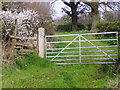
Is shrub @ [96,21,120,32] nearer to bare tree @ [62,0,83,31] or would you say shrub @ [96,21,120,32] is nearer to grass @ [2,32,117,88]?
grass @ [2,32,117,88]

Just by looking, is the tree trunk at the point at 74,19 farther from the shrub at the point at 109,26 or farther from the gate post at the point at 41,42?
the gate post at the point at 41,42

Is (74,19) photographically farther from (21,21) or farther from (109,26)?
(21,21)

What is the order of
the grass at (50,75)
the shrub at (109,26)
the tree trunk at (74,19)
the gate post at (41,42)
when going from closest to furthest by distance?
the grass at (50,75), the gate post at (41,42), the shrub at (109,26), the tree trunk at (74,19)

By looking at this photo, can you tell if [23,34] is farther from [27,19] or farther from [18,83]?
[18,83]

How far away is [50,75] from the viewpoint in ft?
21.5

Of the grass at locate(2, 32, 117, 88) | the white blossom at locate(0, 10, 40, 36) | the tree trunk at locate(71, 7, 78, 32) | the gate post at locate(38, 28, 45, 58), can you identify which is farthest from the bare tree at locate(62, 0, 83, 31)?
the grass at locate(2, 32, 117, 88)

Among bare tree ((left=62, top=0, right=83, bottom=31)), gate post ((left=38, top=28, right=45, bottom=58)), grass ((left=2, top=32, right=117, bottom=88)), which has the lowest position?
grass ((left=2, top=32, right=117, bottom=88))

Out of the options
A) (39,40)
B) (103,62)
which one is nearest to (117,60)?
(103,62)

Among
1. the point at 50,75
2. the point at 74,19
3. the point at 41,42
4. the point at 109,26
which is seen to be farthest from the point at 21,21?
the point at 74,19

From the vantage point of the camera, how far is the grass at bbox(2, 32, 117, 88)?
18.3 feet

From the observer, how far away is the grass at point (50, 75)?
5.58 metres

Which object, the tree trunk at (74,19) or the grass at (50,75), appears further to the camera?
the tree trunk at (74,19)

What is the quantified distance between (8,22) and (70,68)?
3.66m

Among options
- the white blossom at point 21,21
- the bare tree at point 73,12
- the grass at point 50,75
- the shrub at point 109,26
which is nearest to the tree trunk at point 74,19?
the bare tree at point 73,12
